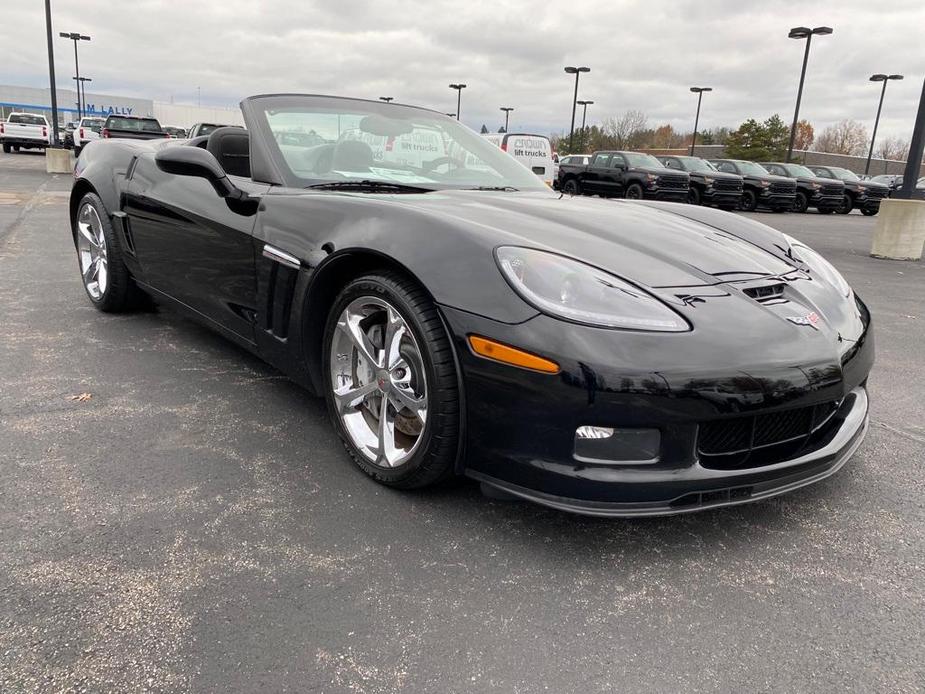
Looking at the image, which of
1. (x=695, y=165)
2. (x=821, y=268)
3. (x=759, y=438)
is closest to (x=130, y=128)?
(x=695, y=165)

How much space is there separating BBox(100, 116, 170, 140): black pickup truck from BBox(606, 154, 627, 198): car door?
42.0 ft

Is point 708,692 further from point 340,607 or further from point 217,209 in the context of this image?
point 217,209

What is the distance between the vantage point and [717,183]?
65.4 feet

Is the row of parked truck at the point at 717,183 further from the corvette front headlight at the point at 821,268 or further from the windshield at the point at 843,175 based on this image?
the corvette front headlight at the point at 821,268

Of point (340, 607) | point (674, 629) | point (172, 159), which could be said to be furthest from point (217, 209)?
point (674, 629)

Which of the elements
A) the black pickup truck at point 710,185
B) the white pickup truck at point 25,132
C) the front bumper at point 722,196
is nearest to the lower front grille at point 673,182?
the black pickup truck at point 710,185

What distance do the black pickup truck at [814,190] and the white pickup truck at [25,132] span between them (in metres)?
30.7

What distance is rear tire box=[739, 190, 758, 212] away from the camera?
21.1 m

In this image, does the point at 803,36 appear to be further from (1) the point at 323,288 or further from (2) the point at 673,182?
(1) the point at 323,288

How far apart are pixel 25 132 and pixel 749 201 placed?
30342 mm

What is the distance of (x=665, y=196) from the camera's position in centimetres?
1905

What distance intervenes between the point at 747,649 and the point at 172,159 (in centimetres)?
271

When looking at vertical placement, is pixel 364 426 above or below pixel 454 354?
below

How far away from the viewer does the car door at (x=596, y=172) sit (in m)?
20.1
